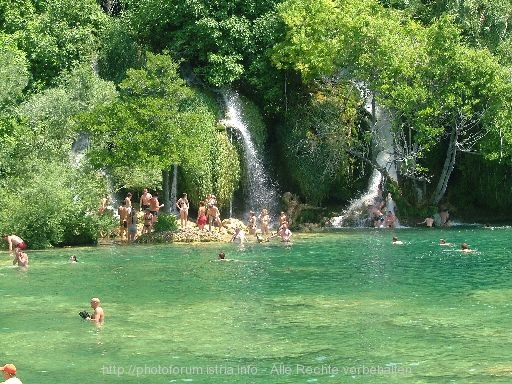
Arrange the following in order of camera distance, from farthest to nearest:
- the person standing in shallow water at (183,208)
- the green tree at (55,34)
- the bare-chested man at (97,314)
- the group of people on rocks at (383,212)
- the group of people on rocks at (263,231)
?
the green tree at (55,34)
the group of people on rocks at (383,212)
the person standing in shallow water at (183,208)
the group of people on rocks at (263,231)
the bare-chested man at (97,314)

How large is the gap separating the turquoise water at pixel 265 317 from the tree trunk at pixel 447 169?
1041 centimetres

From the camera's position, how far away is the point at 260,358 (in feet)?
48.2

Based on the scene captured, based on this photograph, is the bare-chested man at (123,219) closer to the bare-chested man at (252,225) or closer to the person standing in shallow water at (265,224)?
the bare-chested man at (252,225)

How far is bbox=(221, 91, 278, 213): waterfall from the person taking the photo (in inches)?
1564

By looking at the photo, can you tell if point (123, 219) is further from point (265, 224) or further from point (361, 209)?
point (361, 209)

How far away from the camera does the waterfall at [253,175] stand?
1564 inches

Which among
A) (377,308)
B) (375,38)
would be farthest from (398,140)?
(377,308)

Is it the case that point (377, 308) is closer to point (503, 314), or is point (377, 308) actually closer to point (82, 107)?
point (503, 314)

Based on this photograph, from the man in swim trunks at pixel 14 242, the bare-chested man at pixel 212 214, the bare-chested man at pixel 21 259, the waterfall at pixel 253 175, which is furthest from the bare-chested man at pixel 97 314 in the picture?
the waterfall at pixel 253 175

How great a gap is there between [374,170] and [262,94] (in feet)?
22.3

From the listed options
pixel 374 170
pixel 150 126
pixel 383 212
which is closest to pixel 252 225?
pixel 150 126

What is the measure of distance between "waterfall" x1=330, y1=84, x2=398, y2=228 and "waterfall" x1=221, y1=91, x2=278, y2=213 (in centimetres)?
324

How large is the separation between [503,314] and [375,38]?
22.4 meters

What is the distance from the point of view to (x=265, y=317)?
1809 cm
